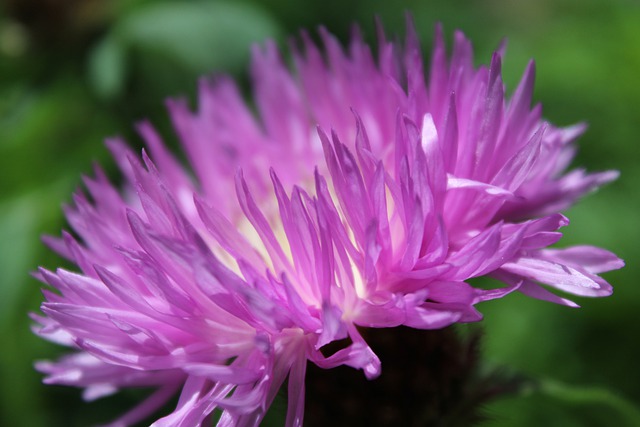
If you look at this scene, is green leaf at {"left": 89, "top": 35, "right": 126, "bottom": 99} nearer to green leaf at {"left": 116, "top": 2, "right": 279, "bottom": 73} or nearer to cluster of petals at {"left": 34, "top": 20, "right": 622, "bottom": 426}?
green leaf at {"left": 116, "top": 2, "right": 279, "bottom": 73}

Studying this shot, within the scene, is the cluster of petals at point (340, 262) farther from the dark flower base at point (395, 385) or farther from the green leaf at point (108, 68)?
the green leaf at point (108, 68)

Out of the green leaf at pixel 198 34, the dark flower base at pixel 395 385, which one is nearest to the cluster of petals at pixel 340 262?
the dark flower base at pixel 395 385

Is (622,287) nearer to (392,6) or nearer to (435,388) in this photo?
(435,388)

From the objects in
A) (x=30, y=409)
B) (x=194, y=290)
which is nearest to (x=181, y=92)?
(x=30, y=409)

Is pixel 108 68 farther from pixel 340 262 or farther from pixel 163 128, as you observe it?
pixel 340 262

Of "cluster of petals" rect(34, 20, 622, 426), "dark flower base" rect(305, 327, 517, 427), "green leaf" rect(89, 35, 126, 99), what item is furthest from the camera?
"green leaf" rect(89, 35, 126, 99)

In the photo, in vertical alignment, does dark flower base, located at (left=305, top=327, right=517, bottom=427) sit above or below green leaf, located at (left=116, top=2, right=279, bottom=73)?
below

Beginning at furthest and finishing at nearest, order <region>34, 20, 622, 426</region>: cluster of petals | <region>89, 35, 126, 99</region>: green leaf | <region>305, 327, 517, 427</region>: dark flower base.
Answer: <region>89, 35, 126, 99</region>: green leaf < <region>305, 327, 517, 427</region>: dark flower base < <region>34, 20, 622, 426</region>: cluster of petals

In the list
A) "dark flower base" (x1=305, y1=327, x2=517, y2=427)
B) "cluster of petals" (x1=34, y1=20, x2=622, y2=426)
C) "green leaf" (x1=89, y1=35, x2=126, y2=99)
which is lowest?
"dark flower base" (x1=305, y1=327, x2=517, y2=427)

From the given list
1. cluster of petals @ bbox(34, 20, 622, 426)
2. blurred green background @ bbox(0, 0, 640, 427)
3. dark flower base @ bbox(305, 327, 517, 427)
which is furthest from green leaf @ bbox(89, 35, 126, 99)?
dark flower base @ bbox(305, 327, 517, 427)
